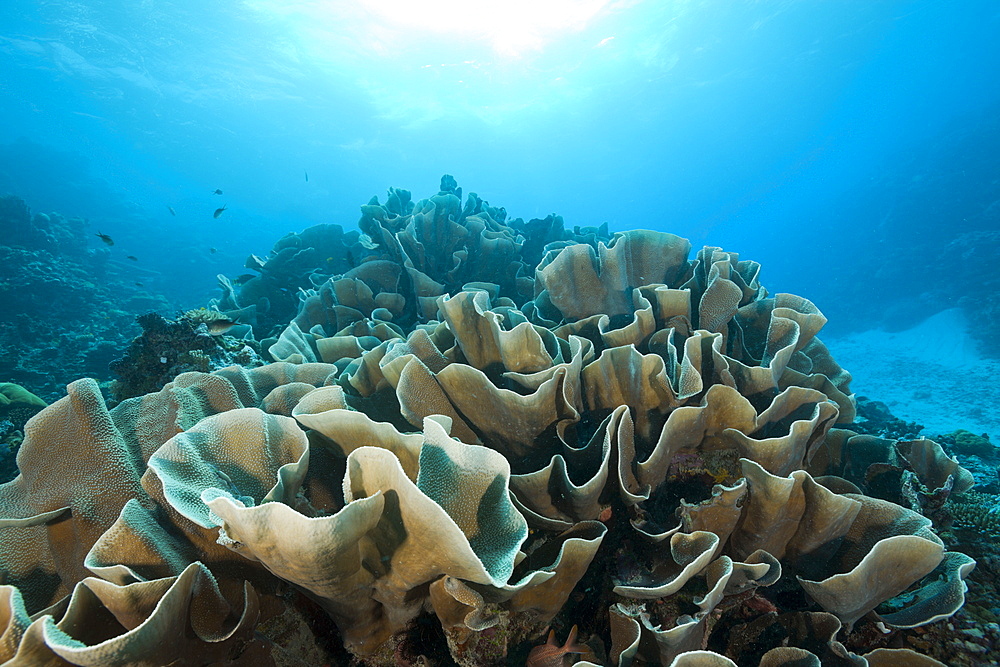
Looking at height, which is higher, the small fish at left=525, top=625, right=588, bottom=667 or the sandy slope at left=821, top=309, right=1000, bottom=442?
the sandy slope at left=821, top=309, right=1000, bottom=442

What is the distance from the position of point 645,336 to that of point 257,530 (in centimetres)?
213

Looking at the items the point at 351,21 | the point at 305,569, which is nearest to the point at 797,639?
the point at 305,569

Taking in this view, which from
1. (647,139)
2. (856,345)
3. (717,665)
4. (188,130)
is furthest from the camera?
(647,139)

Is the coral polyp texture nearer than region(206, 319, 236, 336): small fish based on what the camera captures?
Yes

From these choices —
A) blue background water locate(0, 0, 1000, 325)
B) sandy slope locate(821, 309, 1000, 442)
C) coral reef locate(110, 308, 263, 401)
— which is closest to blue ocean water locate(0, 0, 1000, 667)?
Answer: coral reef locate(110, 308, 263, 401)

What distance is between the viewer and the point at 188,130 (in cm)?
7119

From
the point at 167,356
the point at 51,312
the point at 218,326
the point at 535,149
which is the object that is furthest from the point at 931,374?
the point at 535,149

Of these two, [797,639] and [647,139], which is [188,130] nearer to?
[647,139]

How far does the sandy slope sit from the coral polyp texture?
17.2 metres

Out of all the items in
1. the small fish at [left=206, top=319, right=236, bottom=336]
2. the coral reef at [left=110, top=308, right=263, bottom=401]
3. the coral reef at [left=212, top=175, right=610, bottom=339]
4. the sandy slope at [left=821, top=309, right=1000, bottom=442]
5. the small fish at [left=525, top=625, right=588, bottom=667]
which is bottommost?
the coral reef at [left=110, top=308, right=263, bottom=401]

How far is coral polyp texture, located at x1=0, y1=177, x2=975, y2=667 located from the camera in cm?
111

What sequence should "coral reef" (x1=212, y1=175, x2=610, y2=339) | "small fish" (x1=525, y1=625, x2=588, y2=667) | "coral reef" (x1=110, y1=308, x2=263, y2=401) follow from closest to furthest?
"small fish" (x1=525, y1=625, x2=588, y2=667)
"coral reef" (x1=110, y1=308, x2=263, y2=401)
"coral reef" (x1=212, y1=175, x2=610, y2=339)

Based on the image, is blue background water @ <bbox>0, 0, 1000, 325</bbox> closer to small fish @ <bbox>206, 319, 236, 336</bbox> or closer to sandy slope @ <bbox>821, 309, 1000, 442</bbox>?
sandy slope @ <bbox>821, 309, 1000, 442</bbox>

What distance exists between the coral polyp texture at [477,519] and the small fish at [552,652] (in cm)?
1
